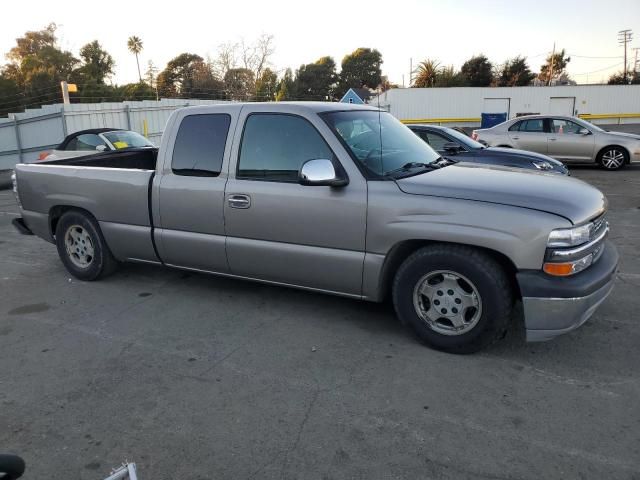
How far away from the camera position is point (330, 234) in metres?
4.08

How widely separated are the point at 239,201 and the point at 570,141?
40.4 ft

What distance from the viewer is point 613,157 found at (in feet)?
45.4

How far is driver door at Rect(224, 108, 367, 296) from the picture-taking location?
4.02 meters

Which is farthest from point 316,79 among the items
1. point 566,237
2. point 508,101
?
point 566,237

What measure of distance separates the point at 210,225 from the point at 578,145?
40.7 feet

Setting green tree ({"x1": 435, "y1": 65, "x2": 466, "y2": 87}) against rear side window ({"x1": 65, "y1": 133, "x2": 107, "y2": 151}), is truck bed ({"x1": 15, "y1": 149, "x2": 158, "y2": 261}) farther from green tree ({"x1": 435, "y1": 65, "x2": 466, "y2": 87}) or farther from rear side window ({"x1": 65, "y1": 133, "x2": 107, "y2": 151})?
green tree ({"x1": 435, "y1": 65, "x2": 466, "y2": 87})

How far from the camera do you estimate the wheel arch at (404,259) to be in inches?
142

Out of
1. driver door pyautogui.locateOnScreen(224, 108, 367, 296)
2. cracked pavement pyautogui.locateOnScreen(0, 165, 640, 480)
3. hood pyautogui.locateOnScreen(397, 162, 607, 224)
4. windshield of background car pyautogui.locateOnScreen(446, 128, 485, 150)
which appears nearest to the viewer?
cracked pavement pyautogui.locateOnScreen(0, 165, 640, 480)

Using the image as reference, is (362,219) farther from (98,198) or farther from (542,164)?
(542,164)

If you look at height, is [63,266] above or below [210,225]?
below

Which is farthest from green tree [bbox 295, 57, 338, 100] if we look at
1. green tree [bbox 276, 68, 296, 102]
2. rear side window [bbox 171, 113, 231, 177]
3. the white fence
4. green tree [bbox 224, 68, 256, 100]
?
rear side window [bbox 171, 113, 231, 177]

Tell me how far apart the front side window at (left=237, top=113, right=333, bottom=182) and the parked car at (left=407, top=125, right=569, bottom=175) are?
14.1 feet

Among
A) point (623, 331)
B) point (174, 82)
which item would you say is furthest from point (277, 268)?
point (174, 82)

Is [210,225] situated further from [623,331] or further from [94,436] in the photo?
[623,331]
